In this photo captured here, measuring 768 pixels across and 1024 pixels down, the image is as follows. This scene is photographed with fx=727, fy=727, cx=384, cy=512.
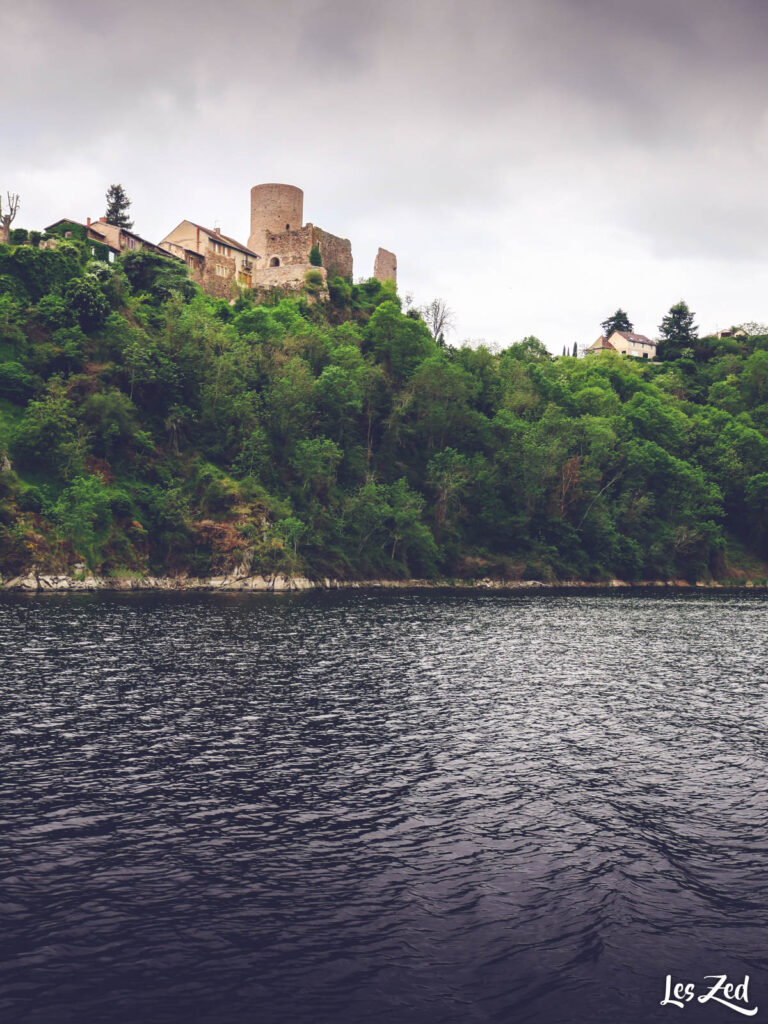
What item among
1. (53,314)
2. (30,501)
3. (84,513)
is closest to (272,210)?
(53,314)

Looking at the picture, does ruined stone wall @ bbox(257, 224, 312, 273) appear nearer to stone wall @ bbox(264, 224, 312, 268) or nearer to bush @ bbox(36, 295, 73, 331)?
stone wall @ bbox(264, 224, 312, 268)

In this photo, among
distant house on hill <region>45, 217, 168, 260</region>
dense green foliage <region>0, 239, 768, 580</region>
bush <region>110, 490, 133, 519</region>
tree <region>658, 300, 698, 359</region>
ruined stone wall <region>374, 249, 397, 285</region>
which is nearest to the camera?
bush <region>110, 490, 133, 519</region>

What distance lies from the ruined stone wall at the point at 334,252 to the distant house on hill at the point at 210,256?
12.2 m

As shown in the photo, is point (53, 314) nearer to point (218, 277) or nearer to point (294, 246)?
point (218, 277)

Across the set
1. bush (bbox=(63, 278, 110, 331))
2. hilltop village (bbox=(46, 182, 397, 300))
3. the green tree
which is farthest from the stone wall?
the green tree

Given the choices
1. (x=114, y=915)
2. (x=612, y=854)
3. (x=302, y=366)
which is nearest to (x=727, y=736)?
(x=612, y=854)

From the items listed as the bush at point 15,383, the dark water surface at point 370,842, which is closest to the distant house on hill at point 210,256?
the bush at point 15,383

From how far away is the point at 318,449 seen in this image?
9325 cm

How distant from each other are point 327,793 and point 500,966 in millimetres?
8269

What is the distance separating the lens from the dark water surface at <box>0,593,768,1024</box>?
36.7 feet

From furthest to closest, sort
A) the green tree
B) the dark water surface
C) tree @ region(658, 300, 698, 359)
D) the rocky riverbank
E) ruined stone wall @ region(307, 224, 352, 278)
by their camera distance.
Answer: tree @ region(658, 300, 698, 359) → ruined stone wall @ region(307, 224, 352, 278) → the green tree → the rocky riverbank → the dark water surface

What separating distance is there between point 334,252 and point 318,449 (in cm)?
6356

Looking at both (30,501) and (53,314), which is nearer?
(30,501)

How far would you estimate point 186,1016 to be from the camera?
1026 centimetres
